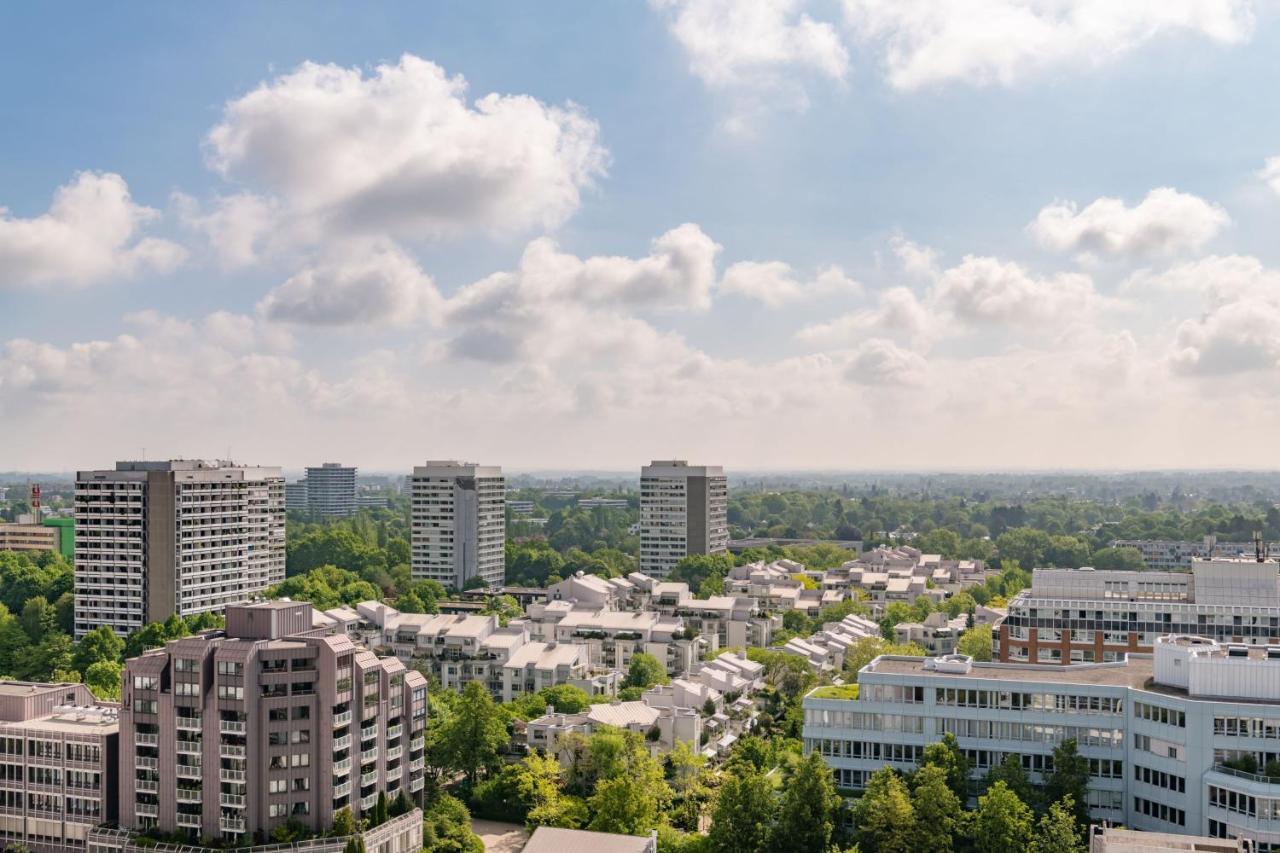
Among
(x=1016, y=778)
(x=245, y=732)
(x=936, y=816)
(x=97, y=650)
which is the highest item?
(x=245, y=732)

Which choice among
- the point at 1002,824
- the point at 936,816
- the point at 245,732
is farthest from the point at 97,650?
the point at 1002,824

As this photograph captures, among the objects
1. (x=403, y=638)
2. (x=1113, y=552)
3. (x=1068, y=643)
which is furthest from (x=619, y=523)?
(x=1068, y=643)

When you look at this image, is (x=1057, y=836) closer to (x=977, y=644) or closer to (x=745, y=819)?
(x=745, y=819)

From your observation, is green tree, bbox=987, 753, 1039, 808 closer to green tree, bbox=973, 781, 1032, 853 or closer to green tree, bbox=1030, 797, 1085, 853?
green tree, bbox=973, 781, 1032, 853

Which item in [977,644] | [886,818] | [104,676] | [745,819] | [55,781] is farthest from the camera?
[977,644]

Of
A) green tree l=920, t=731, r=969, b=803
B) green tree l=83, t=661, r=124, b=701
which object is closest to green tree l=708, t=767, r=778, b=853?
green tree l=920, t=731, r=969, b=803

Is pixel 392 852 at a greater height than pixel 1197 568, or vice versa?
pixel 1197 568

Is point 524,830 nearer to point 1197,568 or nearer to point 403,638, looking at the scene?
point 403,638
